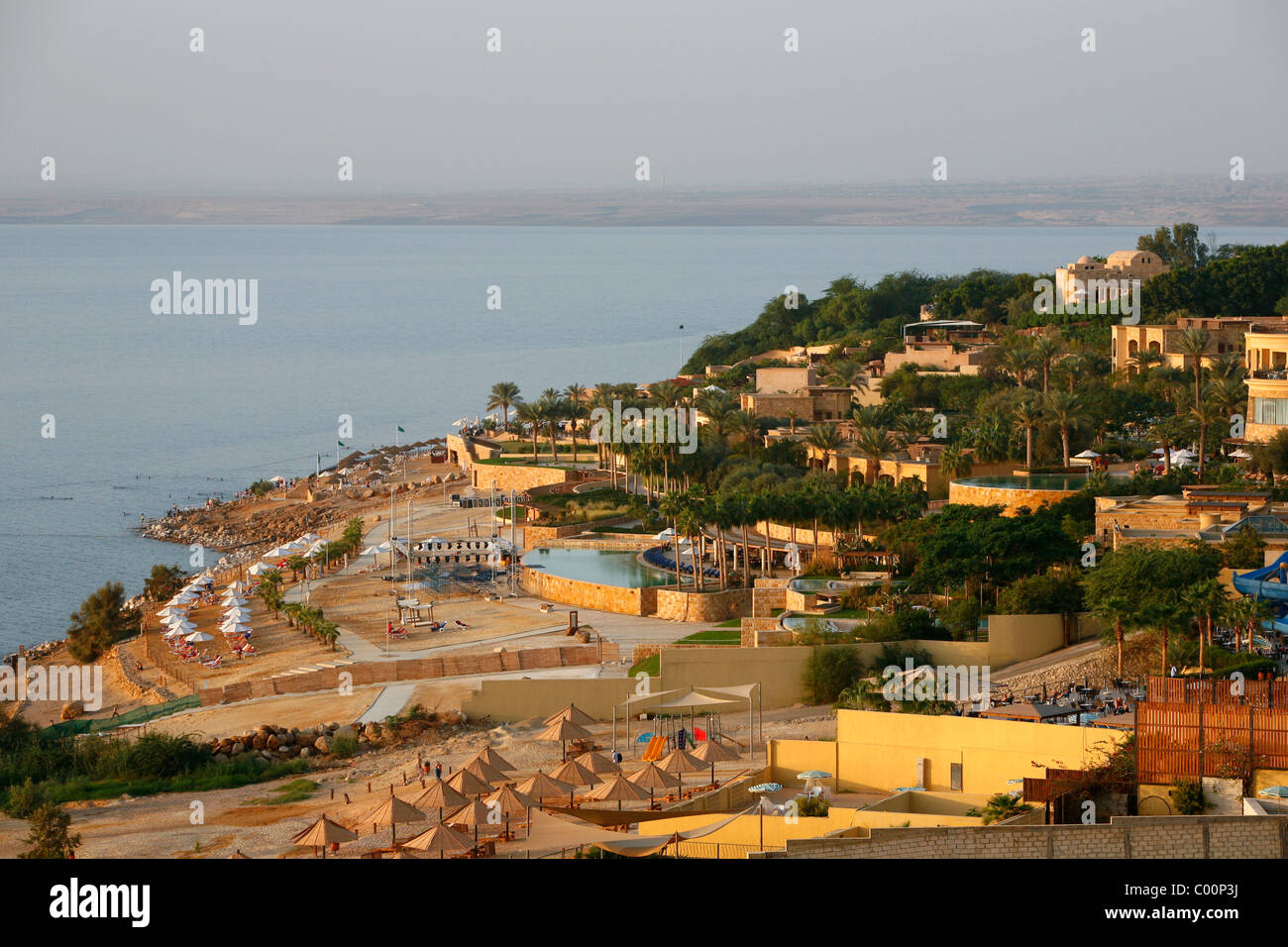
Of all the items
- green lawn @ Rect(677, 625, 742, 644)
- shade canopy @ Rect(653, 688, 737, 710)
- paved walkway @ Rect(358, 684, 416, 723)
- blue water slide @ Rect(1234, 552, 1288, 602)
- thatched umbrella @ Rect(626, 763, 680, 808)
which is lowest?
paved walkway @ Rect(358, 684, 416, 723)

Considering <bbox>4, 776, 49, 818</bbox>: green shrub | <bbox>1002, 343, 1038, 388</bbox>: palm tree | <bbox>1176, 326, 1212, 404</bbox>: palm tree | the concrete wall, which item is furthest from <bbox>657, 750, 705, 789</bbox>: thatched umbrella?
<bbox>1002, 343, 1038, 388</bbox>: palm tree

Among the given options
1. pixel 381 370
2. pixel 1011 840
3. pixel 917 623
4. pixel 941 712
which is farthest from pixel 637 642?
pixel 381 370

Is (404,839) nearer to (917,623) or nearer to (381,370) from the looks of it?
(917,623)

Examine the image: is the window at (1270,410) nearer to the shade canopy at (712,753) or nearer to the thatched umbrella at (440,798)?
the shade canopy at (712,753)

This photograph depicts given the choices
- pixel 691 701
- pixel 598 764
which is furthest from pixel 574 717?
pixel 691 701

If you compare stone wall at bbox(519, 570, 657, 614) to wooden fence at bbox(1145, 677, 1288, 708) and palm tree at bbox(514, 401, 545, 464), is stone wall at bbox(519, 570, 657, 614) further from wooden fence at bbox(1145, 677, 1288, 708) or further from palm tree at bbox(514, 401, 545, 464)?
palm tree at bbox(514, 401, 545, 464)

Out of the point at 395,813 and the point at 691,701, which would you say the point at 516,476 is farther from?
the point at 395,813
